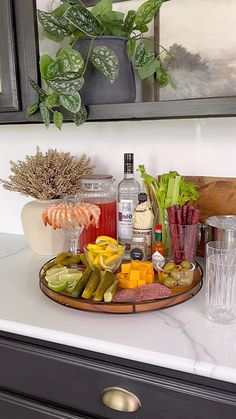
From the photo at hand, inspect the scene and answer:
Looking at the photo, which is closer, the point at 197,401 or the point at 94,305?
the point at 197,401

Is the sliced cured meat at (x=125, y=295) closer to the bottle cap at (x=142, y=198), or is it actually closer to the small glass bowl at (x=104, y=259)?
the small glass bowl at (x=104, y=259)

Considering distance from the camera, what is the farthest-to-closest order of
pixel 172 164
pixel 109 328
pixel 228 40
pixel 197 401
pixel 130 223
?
1. pixel 172 164
2. pixel 130 223
3. pixel 228 40
4. pixel 109 328
5. pixel 197 401

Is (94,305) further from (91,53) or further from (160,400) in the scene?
(91,53)

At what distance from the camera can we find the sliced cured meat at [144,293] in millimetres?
817

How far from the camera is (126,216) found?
1.10 meters

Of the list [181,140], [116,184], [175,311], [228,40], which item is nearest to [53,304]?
[175,311]

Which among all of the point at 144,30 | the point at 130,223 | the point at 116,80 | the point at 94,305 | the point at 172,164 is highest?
the point at 144,30

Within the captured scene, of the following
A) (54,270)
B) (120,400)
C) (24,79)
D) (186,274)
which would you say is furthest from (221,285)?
(24,79)

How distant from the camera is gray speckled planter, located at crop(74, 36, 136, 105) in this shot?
917mm

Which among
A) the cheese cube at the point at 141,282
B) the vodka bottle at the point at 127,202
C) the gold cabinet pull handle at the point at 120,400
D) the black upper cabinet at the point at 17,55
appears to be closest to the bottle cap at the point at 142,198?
the vodka bottle at the point at 127,202

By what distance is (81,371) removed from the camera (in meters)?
0.73

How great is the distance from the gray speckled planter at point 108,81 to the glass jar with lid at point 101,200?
28 centimetres

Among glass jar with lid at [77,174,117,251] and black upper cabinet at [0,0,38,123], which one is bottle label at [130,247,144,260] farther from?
black upper cabinet at [0,0,38,123]

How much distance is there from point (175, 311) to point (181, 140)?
0.58 m
